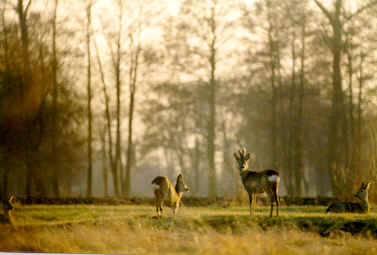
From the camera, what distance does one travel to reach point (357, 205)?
24.8ft

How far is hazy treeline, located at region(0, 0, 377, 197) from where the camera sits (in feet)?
28.9

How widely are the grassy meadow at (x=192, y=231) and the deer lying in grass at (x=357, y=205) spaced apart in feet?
0.47

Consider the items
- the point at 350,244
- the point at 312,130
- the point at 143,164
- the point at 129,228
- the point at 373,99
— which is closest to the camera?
the point at 350,244

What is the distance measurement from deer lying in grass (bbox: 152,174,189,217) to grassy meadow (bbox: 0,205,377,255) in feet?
0.48

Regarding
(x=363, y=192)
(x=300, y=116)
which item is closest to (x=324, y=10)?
(x=300, y=116)

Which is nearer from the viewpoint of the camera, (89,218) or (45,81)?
(89,218)

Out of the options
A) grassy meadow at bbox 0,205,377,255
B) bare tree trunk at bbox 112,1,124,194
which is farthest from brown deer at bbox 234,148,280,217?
bare tree trunk at bbox 112,1,124,194

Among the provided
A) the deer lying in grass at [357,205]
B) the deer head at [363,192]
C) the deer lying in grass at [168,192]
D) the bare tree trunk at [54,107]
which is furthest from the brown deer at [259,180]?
the bare tree trunk at [54,107]

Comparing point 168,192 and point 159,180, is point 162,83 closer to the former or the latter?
point 159,180

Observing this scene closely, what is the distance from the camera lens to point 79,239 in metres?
7.63

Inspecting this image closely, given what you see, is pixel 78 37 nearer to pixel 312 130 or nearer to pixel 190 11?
pixel 190 11

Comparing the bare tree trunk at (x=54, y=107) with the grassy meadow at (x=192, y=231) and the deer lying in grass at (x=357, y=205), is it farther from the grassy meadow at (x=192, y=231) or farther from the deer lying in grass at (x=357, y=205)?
the deer lying in grass at (x=357, y=205)

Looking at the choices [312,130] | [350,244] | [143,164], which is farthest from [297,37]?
[350,244]

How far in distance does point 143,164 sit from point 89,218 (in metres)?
1.25
